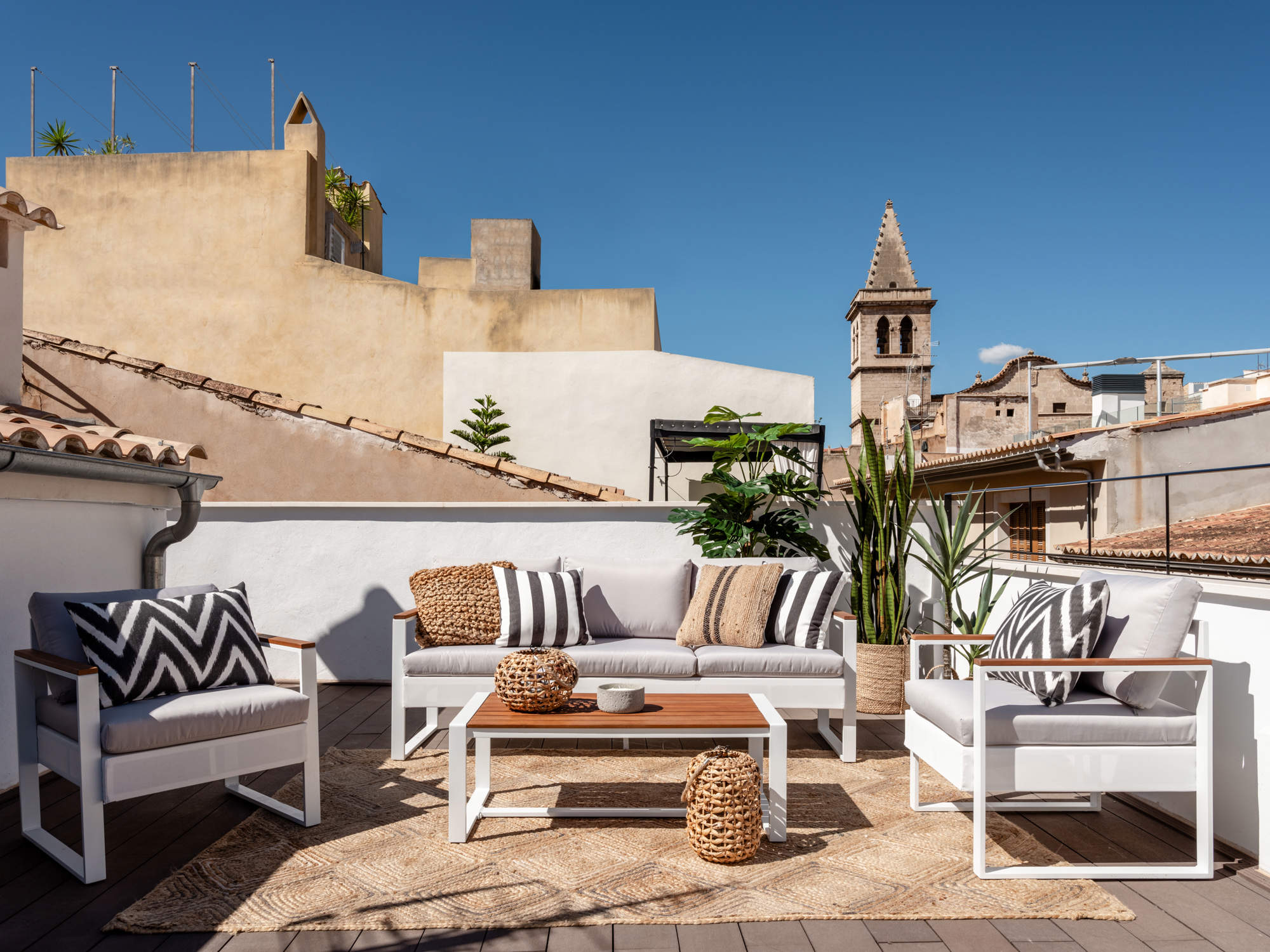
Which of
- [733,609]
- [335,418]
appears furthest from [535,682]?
[335,418]

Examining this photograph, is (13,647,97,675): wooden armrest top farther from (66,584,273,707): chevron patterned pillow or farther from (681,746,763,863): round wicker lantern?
(681,746,763,863): round wicker lantern

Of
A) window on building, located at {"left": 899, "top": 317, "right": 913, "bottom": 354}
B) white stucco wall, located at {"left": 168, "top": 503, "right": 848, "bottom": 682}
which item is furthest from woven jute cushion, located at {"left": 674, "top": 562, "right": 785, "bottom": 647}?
window on building, located at {"left": 899, "top": 317, "right": 913, "bottom": 354}

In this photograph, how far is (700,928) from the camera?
7.41ft

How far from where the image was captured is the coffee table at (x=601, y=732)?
2793 millimetres

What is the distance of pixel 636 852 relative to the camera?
9.12 ft

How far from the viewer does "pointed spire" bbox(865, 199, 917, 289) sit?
34.0m

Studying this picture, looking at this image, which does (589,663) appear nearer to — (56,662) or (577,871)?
(577,871)

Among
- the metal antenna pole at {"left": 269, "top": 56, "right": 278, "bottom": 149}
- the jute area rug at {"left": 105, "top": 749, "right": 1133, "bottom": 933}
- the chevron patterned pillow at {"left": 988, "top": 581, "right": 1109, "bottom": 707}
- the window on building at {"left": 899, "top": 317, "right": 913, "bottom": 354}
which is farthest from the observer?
the window on building at {"left": 899, "top": 317, "right": 913, "bottom": 354}

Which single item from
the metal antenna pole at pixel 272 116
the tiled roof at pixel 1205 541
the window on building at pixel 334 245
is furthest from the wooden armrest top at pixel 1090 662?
the metal antenna pole at pixel 272 116

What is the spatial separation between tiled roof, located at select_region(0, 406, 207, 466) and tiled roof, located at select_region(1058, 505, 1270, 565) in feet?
21.4

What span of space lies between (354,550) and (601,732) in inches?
134

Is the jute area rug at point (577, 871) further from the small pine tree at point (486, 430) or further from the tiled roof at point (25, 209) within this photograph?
the small pine tree at point (486, 430)

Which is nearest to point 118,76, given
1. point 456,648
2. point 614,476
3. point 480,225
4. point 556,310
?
point 480,225

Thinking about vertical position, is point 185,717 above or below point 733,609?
below
